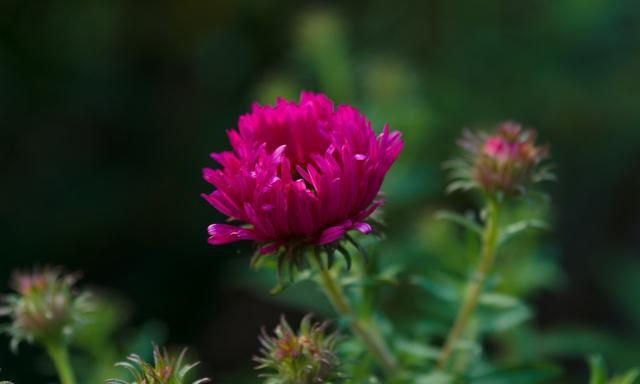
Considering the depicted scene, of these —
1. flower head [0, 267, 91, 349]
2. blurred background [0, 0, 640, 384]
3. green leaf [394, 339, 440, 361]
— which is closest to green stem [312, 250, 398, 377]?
green leaf [394, 339, 440, 361]

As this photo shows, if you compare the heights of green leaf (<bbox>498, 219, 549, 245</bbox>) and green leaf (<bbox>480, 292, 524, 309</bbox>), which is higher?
green leaf (<bbox>498, 219, 549, 245</bbox>)

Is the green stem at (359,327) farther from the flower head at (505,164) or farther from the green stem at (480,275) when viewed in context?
the flower head at (505,164)

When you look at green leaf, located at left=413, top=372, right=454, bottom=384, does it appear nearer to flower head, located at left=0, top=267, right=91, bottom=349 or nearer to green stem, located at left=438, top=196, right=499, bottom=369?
green stem, located at left=438, top=196, right=499, bottom=369

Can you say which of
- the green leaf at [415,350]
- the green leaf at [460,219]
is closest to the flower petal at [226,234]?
the green leaf at [460,219]

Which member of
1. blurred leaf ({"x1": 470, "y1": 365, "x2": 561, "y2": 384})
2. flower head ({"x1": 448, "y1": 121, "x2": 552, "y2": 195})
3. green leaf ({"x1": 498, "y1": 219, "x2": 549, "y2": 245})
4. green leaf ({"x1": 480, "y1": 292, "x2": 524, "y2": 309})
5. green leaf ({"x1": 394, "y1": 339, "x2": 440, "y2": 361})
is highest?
flower head ({"x1": 448, "y1": 121, "x2": 552, "y2": 195})

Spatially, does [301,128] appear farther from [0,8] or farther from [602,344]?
[0,8]

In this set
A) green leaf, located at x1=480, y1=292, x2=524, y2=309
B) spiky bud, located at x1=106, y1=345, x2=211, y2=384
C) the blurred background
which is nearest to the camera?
spiky bud, located at x1=106, y1=345, x2=211, y2=384

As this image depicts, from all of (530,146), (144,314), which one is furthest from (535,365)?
(144,314)
